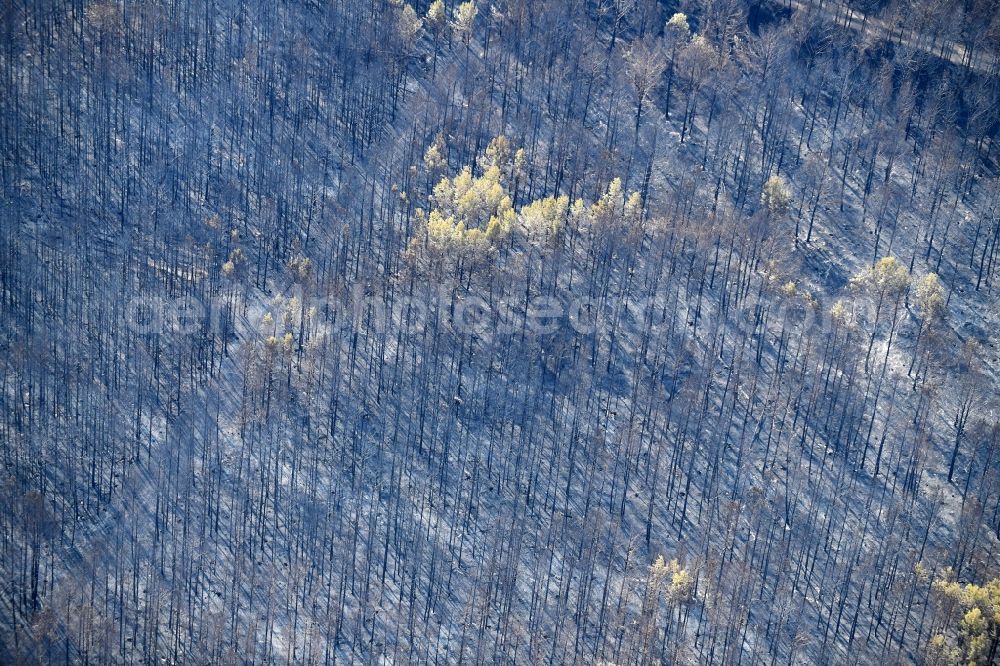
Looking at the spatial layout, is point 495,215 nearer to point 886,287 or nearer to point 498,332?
point 498,332

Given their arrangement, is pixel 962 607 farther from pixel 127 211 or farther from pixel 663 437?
pixel 127 211

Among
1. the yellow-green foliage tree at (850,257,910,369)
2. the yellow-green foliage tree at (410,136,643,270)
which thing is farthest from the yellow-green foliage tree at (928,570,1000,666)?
the yellow-green foliage tree at (410,136,643,270)

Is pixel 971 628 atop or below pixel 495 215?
below

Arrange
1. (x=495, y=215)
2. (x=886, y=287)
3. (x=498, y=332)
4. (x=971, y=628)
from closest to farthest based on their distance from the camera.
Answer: (x=971, y=628) < (x=498, y=332) < (x=886, y=287) < (x=495, y=215)

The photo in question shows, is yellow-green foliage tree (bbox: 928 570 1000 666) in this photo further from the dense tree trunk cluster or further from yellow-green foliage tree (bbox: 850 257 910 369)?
yellow-green foliage tree (bbox: 850 257 910 369)

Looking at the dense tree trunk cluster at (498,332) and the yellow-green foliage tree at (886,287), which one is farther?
the yellow-green foliage tree at (886,287)

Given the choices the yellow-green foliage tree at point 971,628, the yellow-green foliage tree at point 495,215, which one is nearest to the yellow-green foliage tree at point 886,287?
the yellow-green foliage tree at point 495,215

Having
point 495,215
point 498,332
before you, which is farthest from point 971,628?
point 495,215

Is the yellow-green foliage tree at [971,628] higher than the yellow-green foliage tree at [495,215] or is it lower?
lower

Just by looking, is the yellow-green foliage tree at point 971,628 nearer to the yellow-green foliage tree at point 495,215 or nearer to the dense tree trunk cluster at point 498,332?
the dense tree trunk cluster at point 498,332
